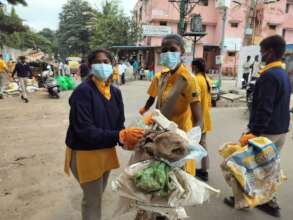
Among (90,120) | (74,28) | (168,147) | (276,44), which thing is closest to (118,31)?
Result: (74,28)

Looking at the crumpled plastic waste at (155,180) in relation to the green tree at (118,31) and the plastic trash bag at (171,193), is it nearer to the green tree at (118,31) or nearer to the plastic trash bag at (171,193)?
the plastic trash bag at (171,193)

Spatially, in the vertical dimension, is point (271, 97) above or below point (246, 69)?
below

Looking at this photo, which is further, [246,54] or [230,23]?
[230,23]

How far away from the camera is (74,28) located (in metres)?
45.4

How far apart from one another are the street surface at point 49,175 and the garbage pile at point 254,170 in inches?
22.8

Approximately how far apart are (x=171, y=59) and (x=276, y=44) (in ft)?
3.43

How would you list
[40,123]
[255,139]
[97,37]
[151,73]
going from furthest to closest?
[97,37] < [151,73] < [40,123] < [255,139]

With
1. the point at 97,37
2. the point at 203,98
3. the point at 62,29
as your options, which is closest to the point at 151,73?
the point at 97,37

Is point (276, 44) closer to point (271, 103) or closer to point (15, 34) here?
point (271, 103)

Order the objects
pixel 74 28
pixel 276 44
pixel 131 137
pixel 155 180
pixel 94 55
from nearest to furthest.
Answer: pixel 155 180
pixel 131 137
pixel 94 55
pixel 276 44
pixel 74 28

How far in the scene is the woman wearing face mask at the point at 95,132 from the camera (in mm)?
1766

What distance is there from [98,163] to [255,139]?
1.37 meters

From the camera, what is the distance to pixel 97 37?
88.5 feet

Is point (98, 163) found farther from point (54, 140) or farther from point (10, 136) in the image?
point (10, 136)
